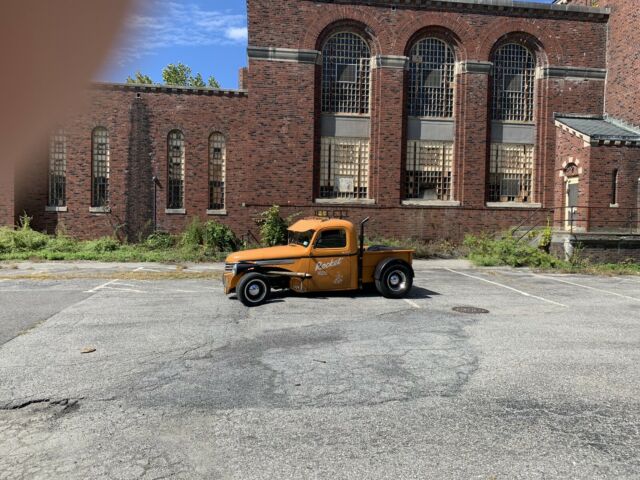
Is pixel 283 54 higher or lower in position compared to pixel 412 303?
higher

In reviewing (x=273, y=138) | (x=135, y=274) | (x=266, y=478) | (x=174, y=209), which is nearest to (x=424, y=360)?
(x=266, y=478)

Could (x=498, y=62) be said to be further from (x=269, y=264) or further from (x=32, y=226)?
(x=32, y=226)

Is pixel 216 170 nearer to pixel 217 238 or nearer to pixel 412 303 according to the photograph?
pixel 217 238

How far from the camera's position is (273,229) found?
817 inches

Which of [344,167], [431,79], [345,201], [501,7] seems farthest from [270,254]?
[501,7]

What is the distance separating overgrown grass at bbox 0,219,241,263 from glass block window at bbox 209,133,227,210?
1439 mm

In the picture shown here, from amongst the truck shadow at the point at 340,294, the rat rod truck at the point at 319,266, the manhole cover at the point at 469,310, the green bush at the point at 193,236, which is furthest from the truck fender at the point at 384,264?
the green bush at the point at 193,236

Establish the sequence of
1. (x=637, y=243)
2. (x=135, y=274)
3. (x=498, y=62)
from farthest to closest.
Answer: (x=498, y=62)
(x=637, y=243)
(x=135, y=274)

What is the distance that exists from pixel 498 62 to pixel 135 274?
19084 millimetres

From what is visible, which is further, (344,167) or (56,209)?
(344,167)

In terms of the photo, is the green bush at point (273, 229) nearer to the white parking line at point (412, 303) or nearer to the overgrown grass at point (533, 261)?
the overgrown grass at point (533, 261)

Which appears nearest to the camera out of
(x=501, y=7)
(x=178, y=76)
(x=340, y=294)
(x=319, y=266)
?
(x=319, y=266)

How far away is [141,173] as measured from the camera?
878 inches

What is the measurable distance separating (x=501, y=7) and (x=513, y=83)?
11.4ft
